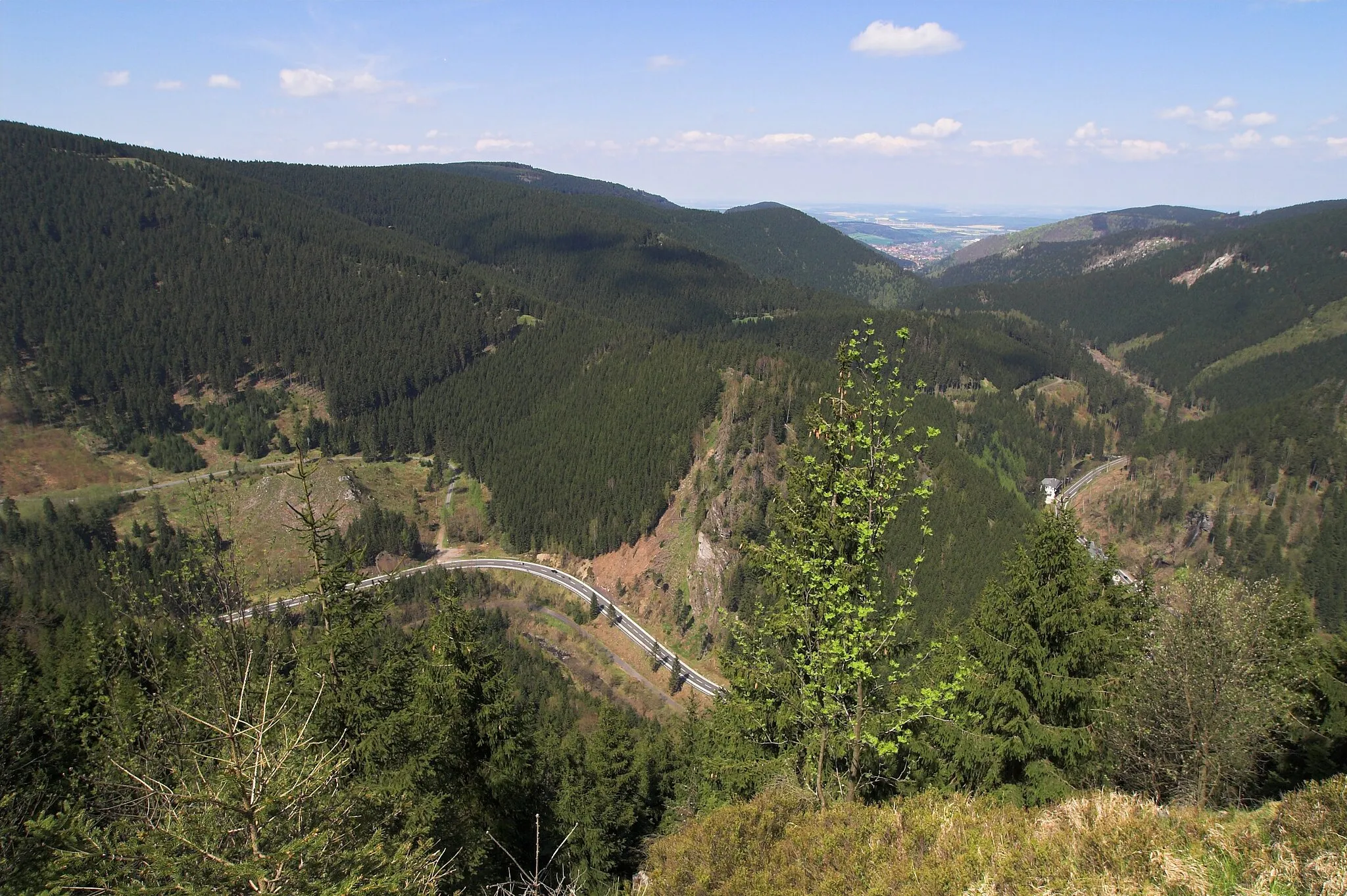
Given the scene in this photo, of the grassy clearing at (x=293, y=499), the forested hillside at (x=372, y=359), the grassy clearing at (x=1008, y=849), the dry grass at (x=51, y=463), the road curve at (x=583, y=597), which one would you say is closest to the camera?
the grassy clearing at (x=1008, y=849)

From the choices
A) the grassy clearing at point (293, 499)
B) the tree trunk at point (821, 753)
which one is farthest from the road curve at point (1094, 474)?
the tree trunk at point (821, 753)

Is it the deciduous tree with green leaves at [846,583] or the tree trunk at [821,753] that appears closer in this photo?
the deciduous tree with green leaves at [846,583]

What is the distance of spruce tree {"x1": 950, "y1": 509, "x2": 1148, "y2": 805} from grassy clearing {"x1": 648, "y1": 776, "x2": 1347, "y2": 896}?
8471mm

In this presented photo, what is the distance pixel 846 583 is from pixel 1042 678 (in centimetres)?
1153

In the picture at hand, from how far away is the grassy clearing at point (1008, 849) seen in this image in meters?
8.61

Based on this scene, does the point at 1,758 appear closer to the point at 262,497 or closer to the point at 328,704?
the point at 328,704

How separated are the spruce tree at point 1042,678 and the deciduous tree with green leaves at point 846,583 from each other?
7.34 m

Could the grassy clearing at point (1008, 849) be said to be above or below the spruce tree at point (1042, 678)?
above

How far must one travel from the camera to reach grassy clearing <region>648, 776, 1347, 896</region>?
28.2ft

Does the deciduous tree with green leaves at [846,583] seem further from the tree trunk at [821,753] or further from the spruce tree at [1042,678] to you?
the spruce tree at [1042,678]

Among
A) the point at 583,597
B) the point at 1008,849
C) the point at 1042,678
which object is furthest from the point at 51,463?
the point at 1008,849

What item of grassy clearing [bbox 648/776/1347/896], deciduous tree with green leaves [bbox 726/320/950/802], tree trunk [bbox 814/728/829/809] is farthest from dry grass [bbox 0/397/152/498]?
grassy clearing [bbox 648/776/1347/896]

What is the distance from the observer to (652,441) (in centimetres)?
10562

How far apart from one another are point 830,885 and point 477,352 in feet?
583
